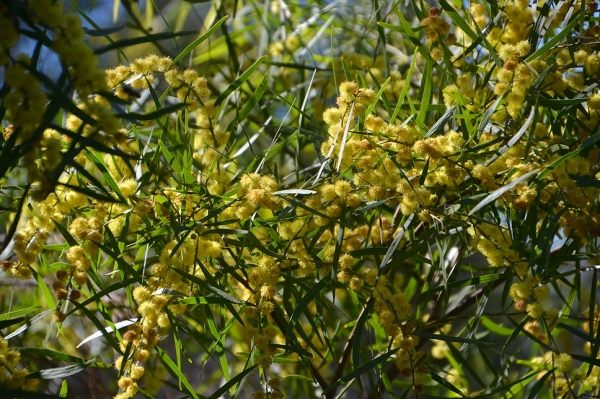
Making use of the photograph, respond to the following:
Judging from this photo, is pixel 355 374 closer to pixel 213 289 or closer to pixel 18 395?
pixel 213 289

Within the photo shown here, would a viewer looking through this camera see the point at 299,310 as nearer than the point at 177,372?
Yes

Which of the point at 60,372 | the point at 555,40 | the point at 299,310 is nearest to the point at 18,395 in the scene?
the point at 60,372

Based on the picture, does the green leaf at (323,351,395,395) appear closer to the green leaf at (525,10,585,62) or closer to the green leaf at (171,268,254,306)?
the green leaf at (171,268,254,306)

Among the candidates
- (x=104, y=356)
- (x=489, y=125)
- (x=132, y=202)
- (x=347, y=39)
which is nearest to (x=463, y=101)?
(x=489, y=125)

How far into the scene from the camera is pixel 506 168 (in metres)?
0.78

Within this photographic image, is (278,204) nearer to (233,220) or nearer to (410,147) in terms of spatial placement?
(233,220)

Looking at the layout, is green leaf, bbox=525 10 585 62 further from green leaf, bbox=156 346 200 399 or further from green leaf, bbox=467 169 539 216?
green leaf, bbox=156 346 200 399

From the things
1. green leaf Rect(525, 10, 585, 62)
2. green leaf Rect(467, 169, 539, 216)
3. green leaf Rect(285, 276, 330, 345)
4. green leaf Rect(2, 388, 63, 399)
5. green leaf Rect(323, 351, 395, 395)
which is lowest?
green leaf Rect(2, 388, 63, 399)

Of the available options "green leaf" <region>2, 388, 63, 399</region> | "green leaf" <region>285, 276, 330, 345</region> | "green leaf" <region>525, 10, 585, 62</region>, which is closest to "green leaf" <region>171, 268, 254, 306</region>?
"green leaf" <region>285, 276, 330, 345</region>

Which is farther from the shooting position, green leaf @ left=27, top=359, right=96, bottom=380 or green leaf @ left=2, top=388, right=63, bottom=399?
green leaf @ left=27, top=359, right=96, bottom=380

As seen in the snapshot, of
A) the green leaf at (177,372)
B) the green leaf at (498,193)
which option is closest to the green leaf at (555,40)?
the green leaf at (498,193)

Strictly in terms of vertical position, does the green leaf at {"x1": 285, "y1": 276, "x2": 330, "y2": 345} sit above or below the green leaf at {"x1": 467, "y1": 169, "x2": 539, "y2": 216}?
below

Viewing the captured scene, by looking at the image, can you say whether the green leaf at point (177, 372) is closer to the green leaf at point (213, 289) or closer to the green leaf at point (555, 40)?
the green leaf at point (213, 289)

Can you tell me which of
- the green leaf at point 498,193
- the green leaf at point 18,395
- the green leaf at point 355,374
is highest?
the green leaf at point 498,193
